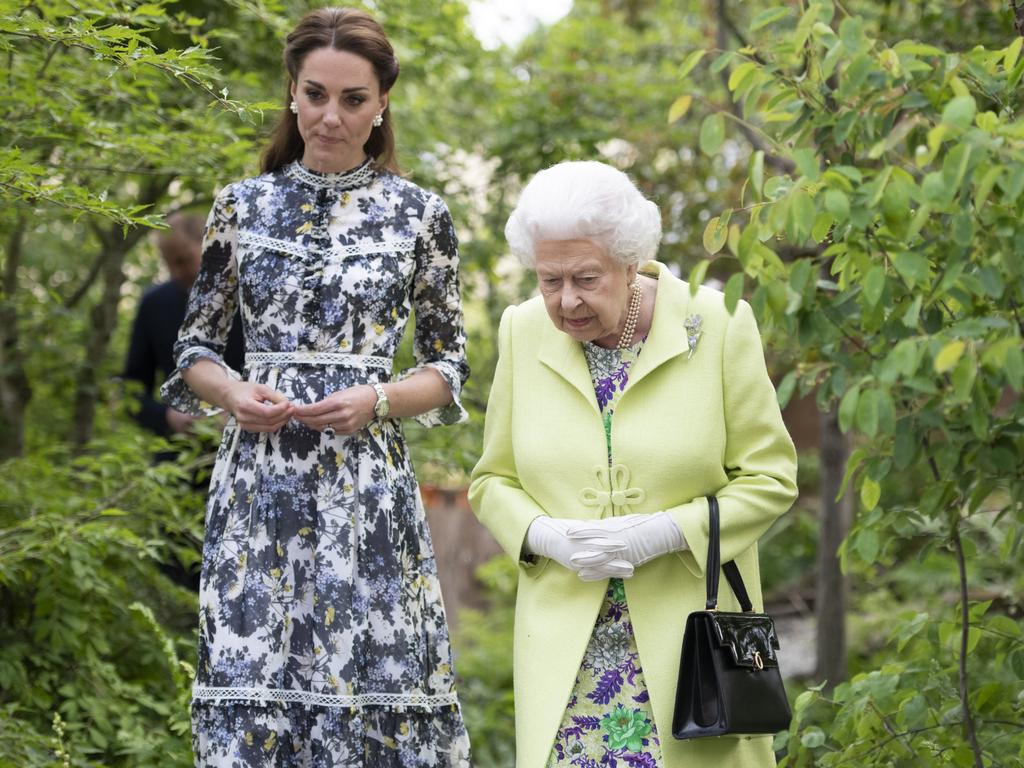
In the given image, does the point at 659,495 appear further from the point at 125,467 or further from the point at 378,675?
the point at 125,467

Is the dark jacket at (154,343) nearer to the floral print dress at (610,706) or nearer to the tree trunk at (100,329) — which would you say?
the tree trunk at (100,329)

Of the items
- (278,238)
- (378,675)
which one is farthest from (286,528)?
(278,238)

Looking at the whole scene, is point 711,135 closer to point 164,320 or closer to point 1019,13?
point 1019,13

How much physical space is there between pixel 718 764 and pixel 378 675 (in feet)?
2.80

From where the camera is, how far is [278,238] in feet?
11.9

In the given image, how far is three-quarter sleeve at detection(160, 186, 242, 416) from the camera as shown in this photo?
145 inches

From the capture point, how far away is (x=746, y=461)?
10.9ft

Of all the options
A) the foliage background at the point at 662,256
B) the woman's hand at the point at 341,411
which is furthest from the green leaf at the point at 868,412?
the woman's hand at the point at 341,411

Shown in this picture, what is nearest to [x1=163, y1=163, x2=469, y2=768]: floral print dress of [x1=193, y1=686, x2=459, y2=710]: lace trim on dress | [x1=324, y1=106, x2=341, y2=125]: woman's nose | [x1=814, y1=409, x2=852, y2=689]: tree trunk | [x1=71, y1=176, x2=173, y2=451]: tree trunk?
[x1=193, y1=686, x2=459, y2=710]: lace trim on dress

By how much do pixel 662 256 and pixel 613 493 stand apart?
5121mm

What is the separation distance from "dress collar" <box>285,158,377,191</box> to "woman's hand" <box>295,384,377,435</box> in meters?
0.56

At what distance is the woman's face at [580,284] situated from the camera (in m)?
3.23

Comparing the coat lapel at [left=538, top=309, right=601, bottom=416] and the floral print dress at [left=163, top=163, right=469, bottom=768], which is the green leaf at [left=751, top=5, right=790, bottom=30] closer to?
the coat lapel at [left=538, top=309, right=601, bottom=416]

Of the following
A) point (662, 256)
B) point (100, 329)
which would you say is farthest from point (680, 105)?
point (662, 256)
